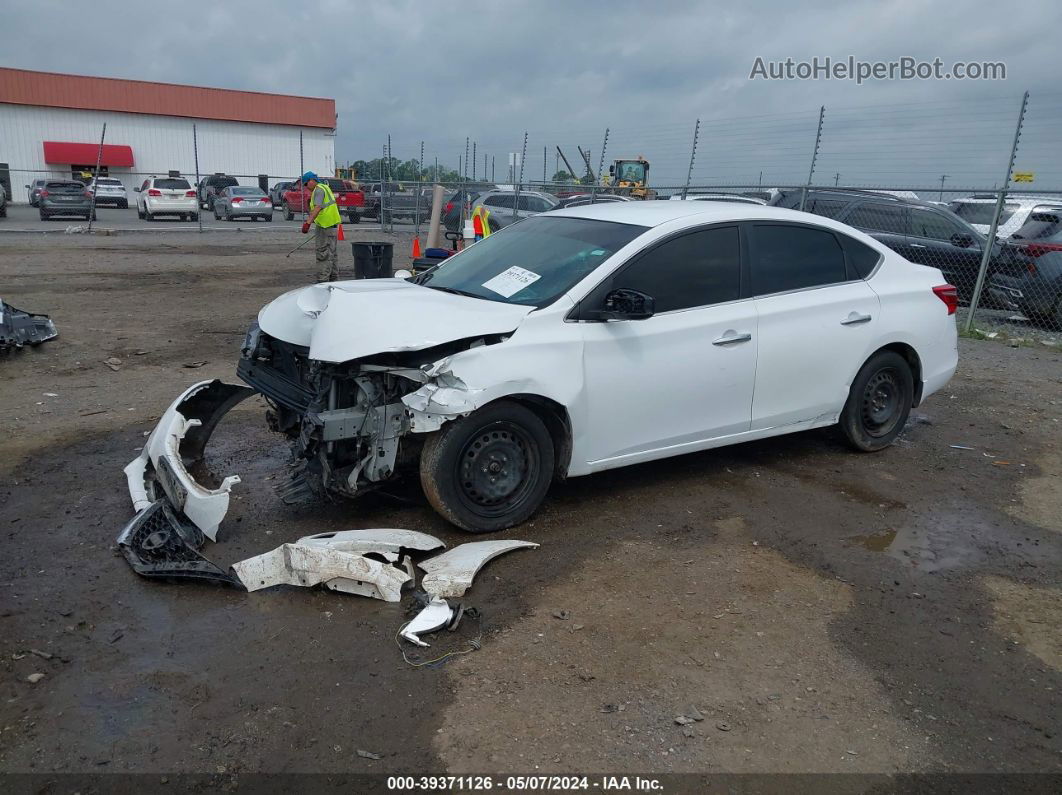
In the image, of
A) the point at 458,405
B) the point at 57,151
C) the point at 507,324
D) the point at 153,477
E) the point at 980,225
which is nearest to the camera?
the point at 458,405

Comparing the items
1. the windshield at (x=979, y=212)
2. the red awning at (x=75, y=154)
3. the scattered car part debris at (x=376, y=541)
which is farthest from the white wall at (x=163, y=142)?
the scattered car part debris at (x=376, y=541)

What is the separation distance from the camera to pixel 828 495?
534cm

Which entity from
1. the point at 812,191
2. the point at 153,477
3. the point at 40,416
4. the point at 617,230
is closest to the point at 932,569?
the point at 617,230

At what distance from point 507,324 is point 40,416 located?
13.8 feet

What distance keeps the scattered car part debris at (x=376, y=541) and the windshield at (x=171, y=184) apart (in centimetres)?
2793

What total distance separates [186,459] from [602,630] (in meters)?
3.07

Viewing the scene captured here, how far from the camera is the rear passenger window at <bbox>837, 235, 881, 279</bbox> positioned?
573 centimetres

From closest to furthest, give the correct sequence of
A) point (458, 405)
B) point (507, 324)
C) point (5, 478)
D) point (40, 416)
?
point (458, 405), point (507, 324), point (5, 478), point (40, 416)

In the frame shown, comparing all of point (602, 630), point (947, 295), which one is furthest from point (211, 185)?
point (602, 630)

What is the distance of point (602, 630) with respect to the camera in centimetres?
364

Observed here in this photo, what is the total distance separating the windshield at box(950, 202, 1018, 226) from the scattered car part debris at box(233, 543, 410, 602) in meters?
11.6

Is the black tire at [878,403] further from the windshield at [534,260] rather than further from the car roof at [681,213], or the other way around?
the windshield at [534,260]

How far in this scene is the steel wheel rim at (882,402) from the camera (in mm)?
5922

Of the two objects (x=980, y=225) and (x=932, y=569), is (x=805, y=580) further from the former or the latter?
(x=980, y=225)
